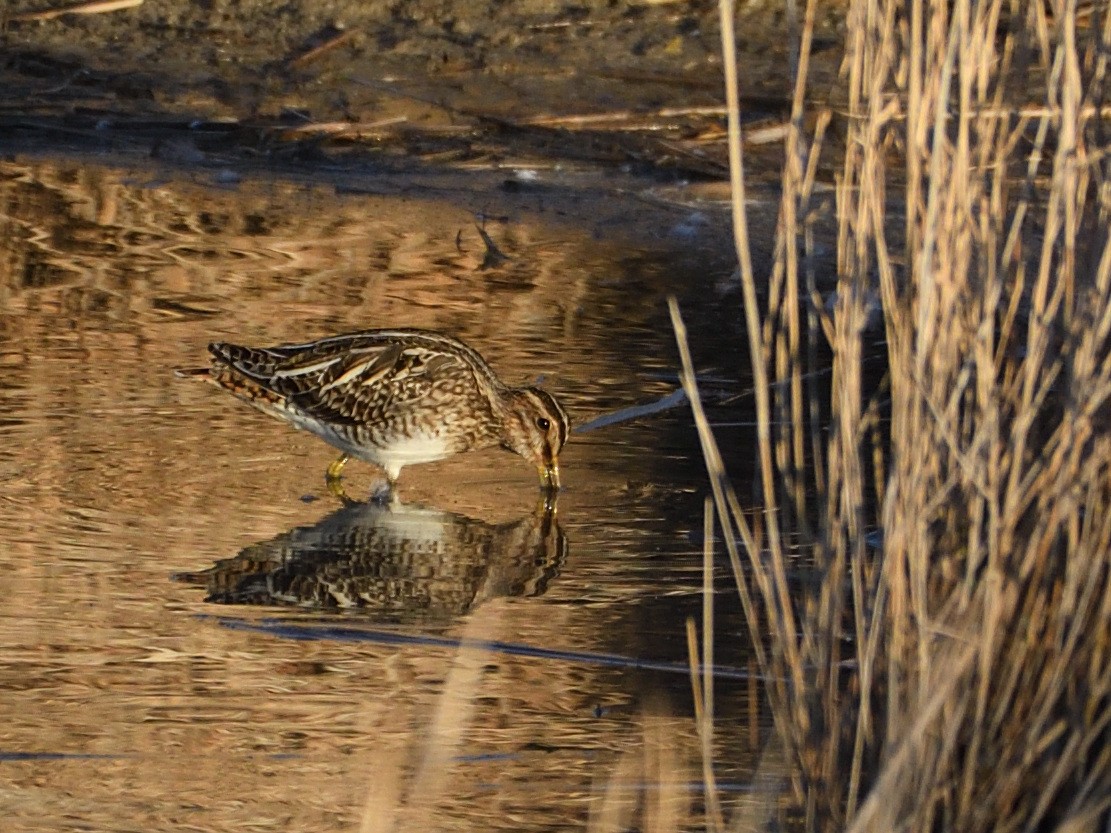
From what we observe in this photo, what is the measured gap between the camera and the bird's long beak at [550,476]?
6906 mm

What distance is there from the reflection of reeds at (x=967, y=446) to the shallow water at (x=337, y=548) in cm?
76

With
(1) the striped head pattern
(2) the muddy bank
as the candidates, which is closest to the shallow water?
(1) the striped head pattern

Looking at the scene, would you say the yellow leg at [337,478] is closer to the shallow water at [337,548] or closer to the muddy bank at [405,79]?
the shallow water at [337,548]

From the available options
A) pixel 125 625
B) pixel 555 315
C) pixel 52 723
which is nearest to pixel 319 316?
pixel 555 315

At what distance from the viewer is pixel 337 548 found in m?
6.29

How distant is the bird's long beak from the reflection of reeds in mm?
3187

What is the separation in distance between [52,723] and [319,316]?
3.80 meters

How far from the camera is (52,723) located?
492cm

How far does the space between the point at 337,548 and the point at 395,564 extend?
0.20 m

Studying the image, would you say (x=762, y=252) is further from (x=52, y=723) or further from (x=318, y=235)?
(x=52, y=723)

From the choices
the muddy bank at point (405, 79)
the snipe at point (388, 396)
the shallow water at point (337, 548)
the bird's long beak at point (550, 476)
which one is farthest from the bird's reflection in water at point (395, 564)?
the muddy bank at point (405, 79)

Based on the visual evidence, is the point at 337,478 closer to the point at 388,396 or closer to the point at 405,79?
the point at 388,396

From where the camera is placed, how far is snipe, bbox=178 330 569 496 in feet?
23.1

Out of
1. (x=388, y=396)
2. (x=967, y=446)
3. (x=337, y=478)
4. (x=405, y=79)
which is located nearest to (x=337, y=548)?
(x=337, y=478)
